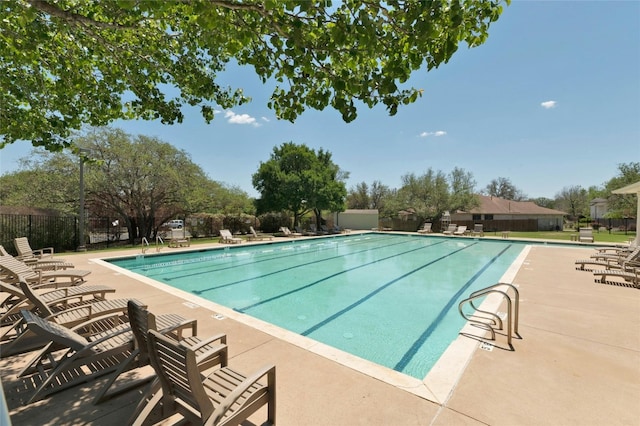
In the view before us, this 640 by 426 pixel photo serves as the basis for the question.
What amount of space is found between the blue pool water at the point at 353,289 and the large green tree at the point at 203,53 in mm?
4152

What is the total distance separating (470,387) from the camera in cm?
297

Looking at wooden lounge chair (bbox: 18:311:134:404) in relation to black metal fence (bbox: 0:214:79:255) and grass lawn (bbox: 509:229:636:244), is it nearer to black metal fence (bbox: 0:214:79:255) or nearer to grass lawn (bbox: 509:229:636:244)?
black metal fence (bbox: 0:214:79:255)

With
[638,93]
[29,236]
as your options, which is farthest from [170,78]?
[638,93]

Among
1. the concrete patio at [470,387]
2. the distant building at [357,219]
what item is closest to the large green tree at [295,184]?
the distant building at [357,219]

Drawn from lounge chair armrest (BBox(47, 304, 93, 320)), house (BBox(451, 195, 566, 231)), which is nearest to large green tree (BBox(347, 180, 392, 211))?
house (BBox(451, 195, 566, 231))

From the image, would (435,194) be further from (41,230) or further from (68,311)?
(68,311)

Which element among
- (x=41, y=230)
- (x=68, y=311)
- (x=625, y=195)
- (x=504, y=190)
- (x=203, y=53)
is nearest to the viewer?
(x=68, y=311)

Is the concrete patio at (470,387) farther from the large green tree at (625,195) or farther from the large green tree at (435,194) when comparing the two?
the large green tree at (625,195)

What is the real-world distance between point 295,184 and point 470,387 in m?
23.3

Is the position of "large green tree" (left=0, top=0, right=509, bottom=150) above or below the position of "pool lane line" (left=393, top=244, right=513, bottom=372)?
above

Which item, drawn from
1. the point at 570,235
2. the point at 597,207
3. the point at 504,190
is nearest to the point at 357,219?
the point at 570,235

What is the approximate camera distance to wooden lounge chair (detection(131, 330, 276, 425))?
183 cm

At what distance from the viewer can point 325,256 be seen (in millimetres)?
15000

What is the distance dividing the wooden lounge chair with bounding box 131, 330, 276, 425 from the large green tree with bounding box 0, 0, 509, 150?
96.0 inches
